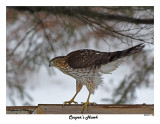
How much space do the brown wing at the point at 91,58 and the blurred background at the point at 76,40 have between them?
0.07m

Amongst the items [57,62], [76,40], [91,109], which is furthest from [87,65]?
[76,40]

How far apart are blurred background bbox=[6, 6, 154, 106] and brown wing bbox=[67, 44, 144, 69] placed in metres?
0.07

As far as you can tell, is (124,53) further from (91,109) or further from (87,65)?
(91,109)

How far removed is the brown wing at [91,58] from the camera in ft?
5.83

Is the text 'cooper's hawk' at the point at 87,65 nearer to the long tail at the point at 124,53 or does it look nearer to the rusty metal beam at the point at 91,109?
the long tail at the point at 124,53

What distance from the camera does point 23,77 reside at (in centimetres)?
429

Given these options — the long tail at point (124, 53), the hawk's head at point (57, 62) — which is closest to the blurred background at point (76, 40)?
the long tail at point (124, 53)

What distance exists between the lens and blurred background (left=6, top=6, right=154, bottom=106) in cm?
210

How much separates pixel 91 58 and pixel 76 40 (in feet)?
6.53

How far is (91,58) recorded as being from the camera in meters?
1.81

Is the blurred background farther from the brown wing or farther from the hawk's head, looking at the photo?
the hawk's head

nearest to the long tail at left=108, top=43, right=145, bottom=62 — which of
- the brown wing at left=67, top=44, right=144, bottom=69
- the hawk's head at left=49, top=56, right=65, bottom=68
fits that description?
the brown wing at left=67, top=44, right=144, bottom=69

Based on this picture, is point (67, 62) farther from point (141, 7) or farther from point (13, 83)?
point (13, 83)

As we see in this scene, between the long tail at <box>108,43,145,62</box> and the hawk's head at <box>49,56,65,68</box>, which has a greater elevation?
the long tail at <box>108,43,145,62</box>
